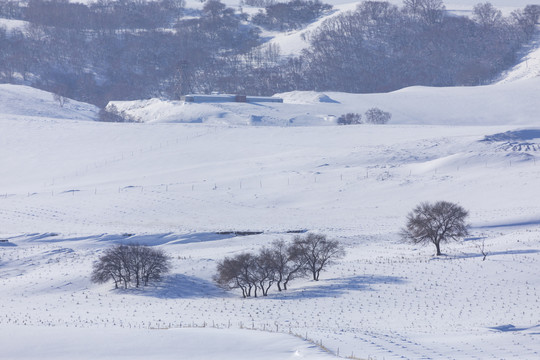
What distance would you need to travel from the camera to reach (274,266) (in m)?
35.4

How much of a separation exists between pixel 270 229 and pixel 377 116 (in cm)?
5868

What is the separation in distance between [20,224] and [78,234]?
6.78 metres

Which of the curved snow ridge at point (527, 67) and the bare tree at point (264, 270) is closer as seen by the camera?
the bare tree at point (264, 270)

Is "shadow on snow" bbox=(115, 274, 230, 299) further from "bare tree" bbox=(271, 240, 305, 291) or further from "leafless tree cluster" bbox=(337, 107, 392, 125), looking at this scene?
"leafless tree cluster" bbox=(337, 107, 392, 125)

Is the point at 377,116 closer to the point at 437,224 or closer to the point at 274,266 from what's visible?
the point at 437,224

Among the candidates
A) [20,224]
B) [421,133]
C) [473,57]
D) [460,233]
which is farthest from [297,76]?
[460,233]

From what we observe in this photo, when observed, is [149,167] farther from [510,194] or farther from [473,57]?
[473,57]

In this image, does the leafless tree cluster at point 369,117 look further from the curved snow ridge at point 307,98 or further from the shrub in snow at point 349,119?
the curved snow ridge at point 307,98

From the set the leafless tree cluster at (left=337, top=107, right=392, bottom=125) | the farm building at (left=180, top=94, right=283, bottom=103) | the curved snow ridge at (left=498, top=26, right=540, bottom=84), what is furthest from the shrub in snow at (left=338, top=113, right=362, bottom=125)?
the curved snow ridge at (left=498, top=26, right=540, bottom=84)

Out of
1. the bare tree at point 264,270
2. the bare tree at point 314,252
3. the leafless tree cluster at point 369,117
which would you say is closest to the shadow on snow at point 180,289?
the bare tree at point 264,270

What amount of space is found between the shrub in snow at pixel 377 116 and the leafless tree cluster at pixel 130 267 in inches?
2845

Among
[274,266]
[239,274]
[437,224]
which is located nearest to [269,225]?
[437,224]

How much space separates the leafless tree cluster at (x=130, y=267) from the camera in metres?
35.8

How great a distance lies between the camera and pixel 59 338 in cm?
1892
